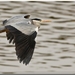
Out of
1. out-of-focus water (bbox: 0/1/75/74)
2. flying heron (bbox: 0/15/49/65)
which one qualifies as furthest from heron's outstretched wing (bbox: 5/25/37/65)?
out-of-focus water (bbox: 0/1/75/74)

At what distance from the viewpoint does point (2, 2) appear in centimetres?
1293

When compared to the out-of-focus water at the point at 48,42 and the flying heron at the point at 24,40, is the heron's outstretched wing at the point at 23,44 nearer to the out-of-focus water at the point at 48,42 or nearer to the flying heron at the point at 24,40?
the flying heron at the point at 24,40

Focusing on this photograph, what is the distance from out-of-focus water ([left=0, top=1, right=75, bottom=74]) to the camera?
25.1ft

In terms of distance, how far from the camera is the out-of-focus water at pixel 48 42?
7649 millimetres

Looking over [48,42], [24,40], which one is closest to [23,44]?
[24,40]

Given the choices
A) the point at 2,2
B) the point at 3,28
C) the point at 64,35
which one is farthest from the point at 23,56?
the point at 2,2

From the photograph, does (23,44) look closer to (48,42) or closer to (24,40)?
(24,40)

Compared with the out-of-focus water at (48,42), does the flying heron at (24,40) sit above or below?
above

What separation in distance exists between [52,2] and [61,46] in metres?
4.34

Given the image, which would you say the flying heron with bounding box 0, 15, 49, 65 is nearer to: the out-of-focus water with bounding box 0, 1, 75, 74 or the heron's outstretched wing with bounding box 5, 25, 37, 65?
the heron's outstretched wing with bounding box 5, 25, 37, 65

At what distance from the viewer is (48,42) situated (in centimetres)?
915

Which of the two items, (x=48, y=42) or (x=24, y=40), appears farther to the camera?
(x=48, y=42)

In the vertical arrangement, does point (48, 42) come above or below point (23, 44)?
below

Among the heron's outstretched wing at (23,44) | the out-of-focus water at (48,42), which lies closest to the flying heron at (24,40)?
the heron's outstretched wing at (23,44)
